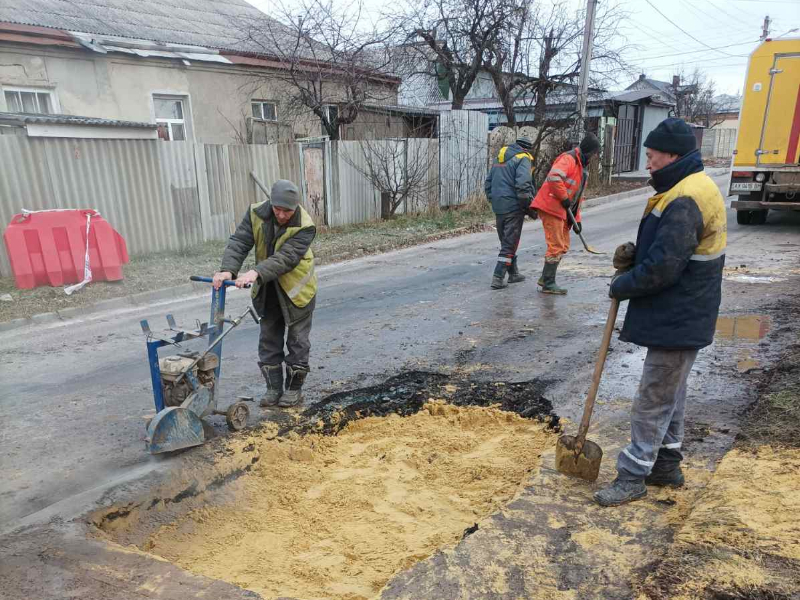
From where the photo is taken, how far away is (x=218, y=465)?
372cm

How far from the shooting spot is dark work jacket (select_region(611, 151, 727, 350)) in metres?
2.85

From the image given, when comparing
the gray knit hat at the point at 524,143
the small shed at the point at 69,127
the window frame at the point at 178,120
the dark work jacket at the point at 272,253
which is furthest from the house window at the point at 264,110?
the dark work jacket at the point at 272,253

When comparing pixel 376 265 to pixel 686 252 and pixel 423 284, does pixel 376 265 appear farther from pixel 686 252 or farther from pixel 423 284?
pixel 686 252

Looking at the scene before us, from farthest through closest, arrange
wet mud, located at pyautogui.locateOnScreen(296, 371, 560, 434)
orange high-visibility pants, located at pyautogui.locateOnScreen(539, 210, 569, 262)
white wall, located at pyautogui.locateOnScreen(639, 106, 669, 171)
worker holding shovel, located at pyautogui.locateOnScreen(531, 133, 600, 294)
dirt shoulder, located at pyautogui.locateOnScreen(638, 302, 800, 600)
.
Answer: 1. white wall, located at pyautogui.locateOnScreen(639, 106, 669, 171)
2. orange high-visibility pants, located at pyautogui.locateOnScreen(539, 210, 569, 262)
3. worker holding shovel, located at pyautogui.locateOnScreen(531, 133, 600, 294)
4. wet mud, located at pyautogui.locateOnScreen(296, 371, 560, 434)
5. dirt shoulder, located at pyautogui.locateOnScreen(638, 302, 800, 600)

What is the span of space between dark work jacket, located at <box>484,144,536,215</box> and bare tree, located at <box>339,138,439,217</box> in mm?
6514

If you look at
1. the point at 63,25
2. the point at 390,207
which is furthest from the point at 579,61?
the point at 63,25

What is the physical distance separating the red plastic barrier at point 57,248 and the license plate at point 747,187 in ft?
37.6

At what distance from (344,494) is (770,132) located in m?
11.7

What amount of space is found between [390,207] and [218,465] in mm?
→ 12003

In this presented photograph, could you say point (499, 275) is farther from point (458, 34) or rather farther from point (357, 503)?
point (458, 34)

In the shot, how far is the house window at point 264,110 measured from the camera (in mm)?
15982

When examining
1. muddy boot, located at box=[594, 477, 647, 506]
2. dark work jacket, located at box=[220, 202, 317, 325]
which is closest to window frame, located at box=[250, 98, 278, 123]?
dark work jacket, located at box=[220, 202, 317, 325]

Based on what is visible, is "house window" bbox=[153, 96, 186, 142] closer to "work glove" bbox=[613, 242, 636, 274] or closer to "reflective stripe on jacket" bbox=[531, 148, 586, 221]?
"reflective stripe on jacket" bbox=[531, 148, 586, 221]

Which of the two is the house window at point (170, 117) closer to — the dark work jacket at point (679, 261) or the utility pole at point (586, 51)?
the utility pole at point (586, 51)
